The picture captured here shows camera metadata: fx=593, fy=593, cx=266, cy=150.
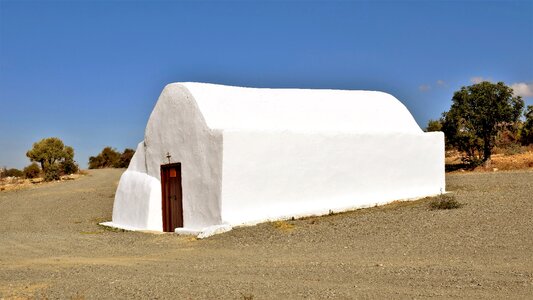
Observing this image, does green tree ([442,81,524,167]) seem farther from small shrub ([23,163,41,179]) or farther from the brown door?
small shrub ([23,163,41,179])

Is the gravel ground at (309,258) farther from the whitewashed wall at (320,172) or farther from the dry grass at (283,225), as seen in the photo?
the whitewashed wall at (320,172)

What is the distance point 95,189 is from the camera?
1147 inches

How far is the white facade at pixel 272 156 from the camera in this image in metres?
13.7

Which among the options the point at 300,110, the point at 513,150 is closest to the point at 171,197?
the point at 300,110

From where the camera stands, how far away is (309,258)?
30.6 feet

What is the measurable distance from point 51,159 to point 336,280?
44974 mm

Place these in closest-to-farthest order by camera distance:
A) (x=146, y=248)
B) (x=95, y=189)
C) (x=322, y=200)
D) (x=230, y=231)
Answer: (x=146, y=248), (x=230, y=231), (x=322, y=200), (x=95, y=189)

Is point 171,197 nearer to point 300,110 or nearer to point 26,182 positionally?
point 300,110

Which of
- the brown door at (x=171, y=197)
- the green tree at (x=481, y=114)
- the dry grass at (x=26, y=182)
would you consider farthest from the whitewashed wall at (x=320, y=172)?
the dry grass at (x=26, y=182)

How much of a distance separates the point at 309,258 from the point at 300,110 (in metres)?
7.48

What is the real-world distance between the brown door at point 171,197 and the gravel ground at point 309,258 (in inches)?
36.7

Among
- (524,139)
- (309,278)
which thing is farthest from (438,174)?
(524,139)

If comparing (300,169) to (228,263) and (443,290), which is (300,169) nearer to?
(228,263)

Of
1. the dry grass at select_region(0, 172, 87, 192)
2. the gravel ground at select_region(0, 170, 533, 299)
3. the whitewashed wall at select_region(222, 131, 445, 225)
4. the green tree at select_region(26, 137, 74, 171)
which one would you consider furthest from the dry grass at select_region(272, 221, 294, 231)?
the green tree at select_region(26, 137, 74, 171)
